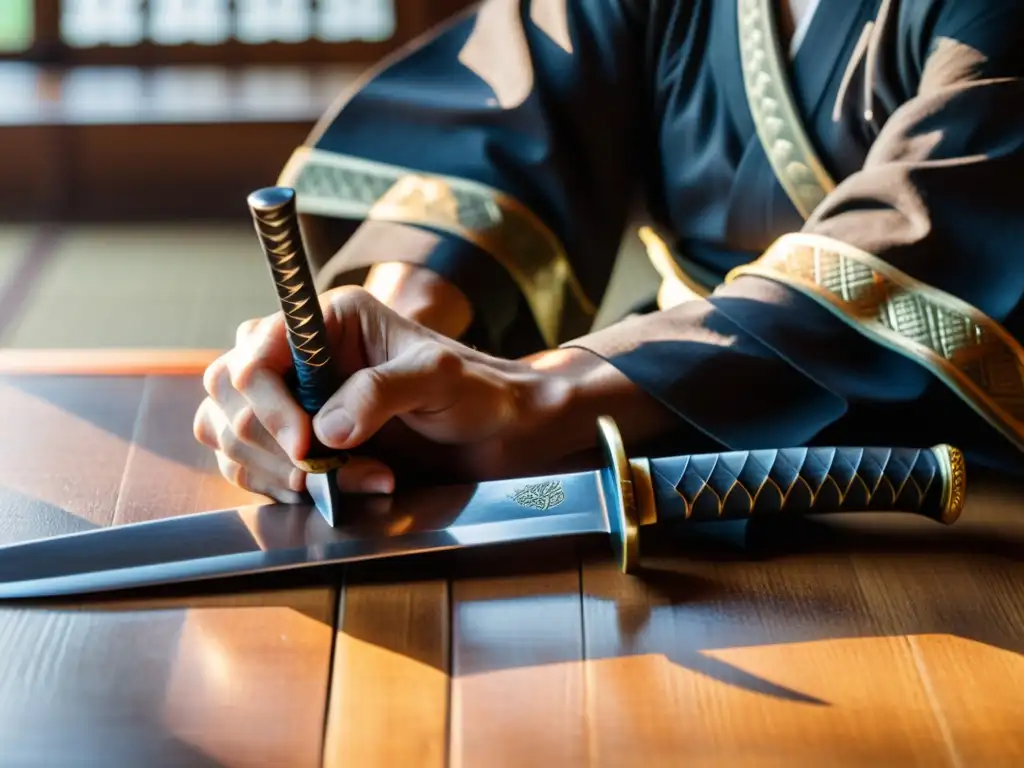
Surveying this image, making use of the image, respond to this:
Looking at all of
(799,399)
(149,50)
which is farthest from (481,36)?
(149,50)

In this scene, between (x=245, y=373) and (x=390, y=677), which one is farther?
(x=245, y=373)

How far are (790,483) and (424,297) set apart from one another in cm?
31

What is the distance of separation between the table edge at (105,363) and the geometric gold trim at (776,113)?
412 millimetres

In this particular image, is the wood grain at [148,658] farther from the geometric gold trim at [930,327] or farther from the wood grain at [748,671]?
the geometric gold trim at [930,327]

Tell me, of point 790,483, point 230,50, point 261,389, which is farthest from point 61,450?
point 230,50

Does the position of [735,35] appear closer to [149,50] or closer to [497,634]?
[497,634]

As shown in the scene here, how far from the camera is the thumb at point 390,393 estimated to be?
26.4 inches

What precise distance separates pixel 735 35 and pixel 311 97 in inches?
35.2

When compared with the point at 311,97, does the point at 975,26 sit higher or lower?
higher

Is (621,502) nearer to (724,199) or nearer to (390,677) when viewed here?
(390,677)

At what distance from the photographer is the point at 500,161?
95 centimetres

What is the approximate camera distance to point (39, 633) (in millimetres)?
622

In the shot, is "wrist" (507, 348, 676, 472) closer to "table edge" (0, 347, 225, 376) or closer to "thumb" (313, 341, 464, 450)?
"thumb" (313, 341, 464, 450)

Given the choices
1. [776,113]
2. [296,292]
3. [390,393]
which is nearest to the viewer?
[296,292]
